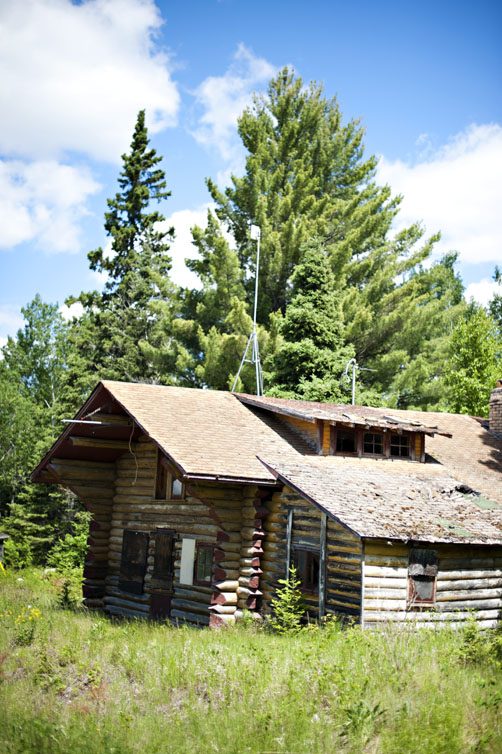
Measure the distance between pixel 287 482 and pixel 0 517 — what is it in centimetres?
3305

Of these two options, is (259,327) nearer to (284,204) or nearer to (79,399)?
(284,204)

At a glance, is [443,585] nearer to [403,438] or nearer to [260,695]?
[403,438]

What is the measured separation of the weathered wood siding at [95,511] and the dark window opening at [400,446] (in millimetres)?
8941

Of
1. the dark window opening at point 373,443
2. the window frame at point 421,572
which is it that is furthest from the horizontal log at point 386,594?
the dark window opening at point 373,443

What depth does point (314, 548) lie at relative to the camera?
51.5 ft

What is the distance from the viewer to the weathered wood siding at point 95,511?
873 inches

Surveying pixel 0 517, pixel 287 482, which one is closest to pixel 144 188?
pixel 0 517

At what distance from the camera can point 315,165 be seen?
1709 inches

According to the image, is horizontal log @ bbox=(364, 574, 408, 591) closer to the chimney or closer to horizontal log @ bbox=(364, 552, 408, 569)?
horizontal log @ bbox=(364, 552, 408, 569)

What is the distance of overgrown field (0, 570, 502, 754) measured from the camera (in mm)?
8906

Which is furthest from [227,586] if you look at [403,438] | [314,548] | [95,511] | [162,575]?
[403,438]

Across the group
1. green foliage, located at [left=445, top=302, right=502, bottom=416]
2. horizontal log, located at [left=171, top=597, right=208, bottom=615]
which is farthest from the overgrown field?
green foliage, located at [left=445, top=302, right=502, bottom=416]

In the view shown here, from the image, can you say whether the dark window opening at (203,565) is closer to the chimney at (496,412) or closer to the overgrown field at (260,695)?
the overgrown field at (260,695)

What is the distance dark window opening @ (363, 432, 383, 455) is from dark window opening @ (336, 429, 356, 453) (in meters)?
0.39
